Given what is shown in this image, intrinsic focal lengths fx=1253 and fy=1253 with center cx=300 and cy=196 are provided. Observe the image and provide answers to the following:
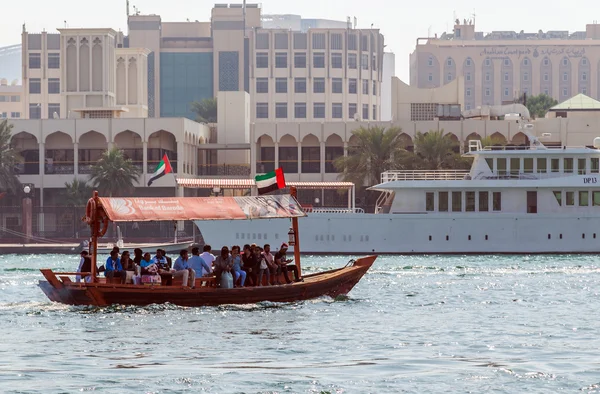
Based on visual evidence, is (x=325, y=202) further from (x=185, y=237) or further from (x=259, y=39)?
(x=259, y=39)

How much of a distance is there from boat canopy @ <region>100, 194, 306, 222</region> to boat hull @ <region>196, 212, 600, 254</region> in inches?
1198

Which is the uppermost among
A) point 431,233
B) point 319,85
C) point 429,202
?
point 319,85

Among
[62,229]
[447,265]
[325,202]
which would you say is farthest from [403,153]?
[447,265]

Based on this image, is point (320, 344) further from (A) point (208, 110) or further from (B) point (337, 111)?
(B) point (337, 111)

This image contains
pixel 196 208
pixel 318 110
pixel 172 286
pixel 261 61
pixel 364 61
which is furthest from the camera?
pixel 364 61

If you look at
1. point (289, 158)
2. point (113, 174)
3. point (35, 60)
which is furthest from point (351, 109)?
point (113, 174)

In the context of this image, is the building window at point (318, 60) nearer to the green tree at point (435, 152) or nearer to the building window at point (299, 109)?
the building window at point (299, 109)

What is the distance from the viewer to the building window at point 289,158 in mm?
98812

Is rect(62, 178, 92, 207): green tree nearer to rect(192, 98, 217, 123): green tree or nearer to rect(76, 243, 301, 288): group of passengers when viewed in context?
rect(76, 243, 301, 288): group of passengers

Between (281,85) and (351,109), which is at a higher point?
(281,85)

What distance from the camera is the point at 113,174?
288 feet

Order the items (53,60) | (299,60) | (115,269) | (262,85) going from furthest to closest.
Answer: (299,60) → (262,85) → (53,60) → (115,269)

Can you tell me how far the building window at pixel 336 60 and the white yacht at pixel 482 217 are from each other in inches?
3349

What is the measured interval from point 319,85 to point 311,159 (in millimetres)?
51510
